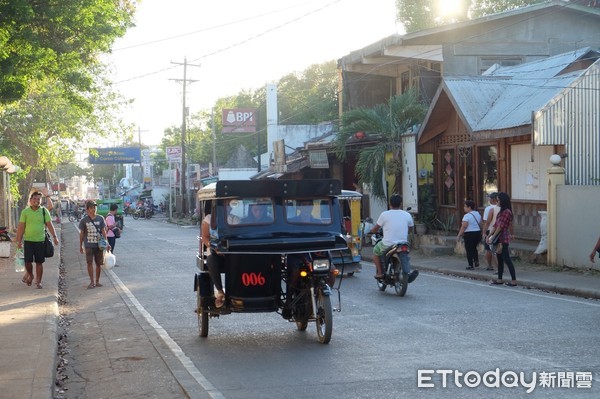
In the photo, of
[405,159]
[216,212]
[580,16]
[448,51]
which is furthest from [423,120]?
[216,212]

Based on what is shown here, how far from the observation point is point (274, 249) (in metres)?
10.1

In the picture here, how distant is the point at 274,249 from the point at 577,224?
34.3 ft

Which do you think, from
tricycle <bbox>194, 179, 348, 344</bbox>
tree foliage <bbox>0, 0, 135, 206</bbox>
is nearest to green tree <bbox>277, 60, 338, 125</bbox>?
tree foliage <bbox>0, 0, 135, 206</bbox>

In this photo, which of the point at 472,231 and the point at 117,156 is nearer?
the point at 472,231

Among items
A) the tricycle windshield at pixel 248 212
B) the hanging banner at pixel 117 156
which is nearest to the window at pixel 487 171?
the tricycle windshield at pixel 248 212

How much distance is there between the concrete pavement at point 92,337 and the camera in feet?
28.0

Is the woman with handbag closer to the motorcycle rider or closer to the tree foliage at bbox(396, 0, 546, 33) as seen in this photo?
the motorcycle rider

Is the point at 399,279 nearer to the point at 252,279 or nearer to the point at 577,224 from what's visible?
the point at 252,279

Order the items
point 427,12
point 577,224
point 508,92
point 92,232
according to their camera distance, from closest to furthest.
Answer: point 92,232 < point 577,224 < point 508,92 < point 427,12

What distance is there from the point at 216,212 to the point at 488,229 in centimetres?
926

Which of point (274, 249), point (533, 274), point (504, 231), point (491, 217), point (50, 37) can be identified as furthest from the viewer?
point (50, 37)

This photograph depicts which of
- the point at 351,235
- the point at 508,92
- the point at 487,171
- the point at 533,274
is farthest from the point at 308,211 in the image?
the point at 508,92

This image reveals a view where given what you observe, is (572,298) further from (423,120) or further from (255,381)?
(423,120)

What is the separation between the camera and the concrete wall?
17891 millimetres
